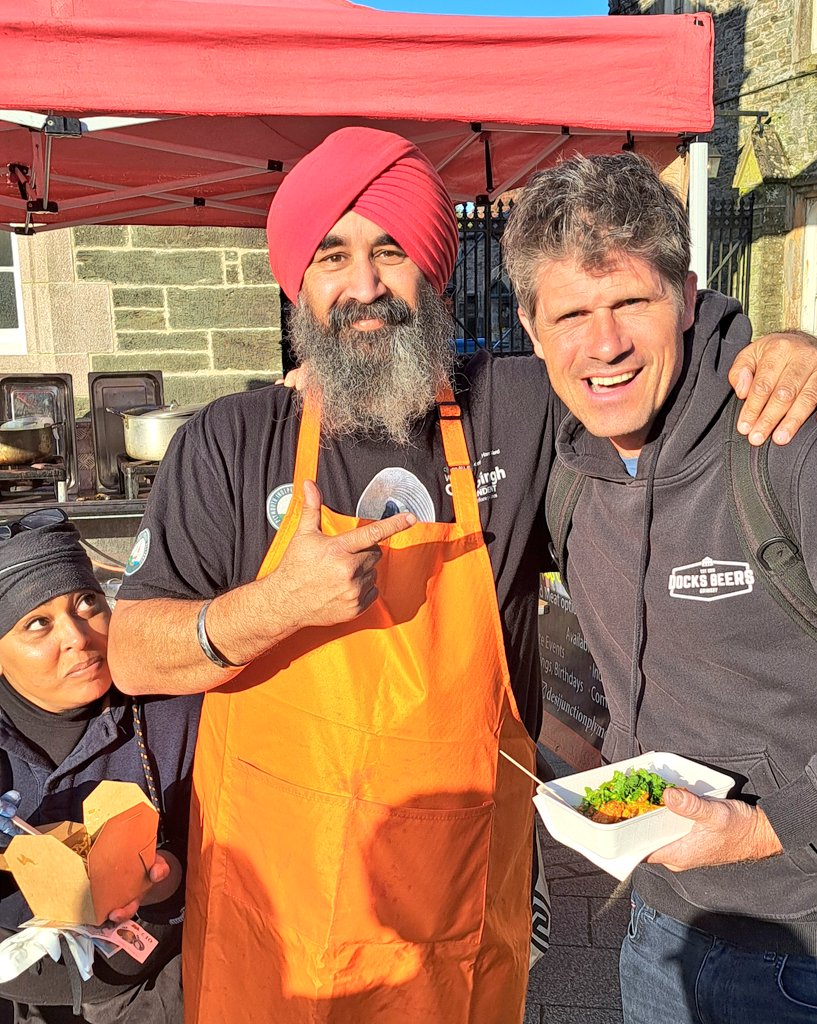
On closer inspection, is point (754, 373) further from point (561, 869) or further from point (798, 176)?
point (798, 176)

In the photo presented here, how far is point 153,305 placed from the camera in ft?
→ 21.4

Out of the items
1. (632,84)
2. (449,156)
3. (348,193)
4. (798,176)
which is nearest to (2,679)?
(348,193)

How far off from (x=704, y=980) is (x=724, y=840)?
0.37 m

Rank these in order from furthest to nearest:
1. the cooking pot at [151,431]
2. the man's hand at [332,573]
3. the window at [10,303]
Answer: the window at [10,303]
the cooking pot at [151,431]
the man's hand at [332,573]

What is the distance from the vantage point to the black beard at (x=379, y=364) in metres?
1.76

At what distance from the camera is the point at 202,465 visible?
1709 millimetres

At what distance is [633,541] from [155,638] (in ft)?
2.87

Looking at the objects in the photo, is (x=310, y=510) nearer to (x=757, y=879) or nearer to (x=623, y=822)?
(x=623, y=822)

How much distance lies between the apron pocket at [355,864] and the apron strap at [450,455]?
1.76ft

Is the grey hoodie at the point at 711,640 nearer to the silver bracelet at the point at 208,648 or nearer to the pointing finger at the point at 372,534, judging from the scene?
the pointing finger at the point at 372,534

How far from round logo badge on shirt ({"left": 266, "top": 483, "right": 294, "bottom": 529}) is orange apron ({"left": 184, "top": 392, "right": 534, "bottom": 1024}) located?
0.10 ft

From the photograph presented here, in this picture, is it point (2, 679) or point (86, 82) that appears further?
point (86, 82)

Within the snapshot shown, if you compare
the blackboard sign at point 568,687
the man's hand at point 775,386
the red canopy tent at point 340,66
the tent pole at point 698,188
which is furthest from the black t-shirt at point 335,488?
the tent pole at point 698,188

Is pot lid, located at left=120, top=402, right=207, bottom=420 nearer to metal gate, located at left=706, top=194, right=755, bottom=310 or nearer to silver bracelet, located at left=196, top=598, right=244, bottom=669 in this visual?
silver bracelet, located at left=196, top=598, right=244, bottom=669
